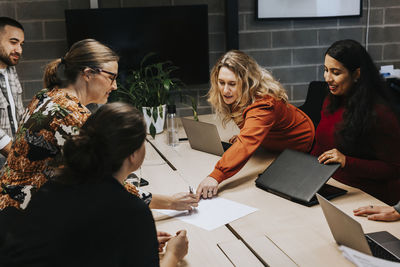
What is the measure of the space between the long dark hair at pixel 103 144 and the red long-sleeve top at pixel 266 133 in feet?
2.68

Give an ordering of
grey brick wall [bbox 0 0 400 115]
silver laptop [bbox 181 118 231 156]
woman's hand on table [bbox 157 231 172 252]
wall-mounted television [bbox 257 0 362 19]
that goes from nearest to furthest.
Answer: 1. woman's hand on table [bbox 157 231 172 252]
2. silver laptop [bbox 181 118 231 156]
3. grey brick wall [bbox 0 0 400 115]
4. wall-mounted television [bbox 257 0 362 19]

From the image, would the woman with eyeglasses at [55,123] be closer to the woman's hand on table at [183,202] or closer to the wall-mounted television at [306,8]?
the woman's hand on table at [183,202]

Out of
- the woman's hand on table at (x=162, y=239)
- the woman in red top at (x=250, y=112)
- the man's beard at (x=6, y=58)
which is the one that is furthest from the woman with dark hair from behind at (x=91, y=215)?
the man's beard at (x=6, y=58)

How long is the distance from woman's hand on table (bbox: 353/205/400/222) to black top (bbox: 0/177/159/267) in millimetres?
812

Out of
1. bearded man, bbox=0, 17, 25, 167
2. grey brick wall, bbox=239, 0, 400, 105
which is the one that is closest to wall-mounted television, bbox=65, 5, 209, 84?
grey brick wall, bbox=239, 0, 400, 105

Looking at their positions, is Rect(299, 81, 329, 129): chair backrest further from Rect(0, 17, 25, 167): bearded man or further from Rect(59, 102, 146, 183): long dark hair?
Rect(59, 102, 146, 183): long dark hair

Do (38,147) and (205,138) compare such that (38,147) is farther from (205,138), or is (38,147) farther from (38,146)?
(205,138)

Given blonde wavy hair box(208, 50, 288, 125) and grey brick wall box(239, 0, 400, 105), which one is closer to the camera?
blonde wavy hair box(208, 50, 288, 125)

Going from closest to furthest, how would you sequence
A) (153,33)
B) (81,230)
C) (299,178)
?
(81,230) < (299,178) < (153,33)

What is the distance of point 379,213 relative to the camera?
4.73 ft

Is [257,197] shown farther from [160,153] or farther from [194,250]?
[160,153]

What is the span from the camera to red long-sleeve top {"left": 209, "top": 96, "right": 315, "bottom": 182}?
1904 mm

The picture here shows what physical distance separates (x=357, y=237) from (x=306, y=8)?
10.6 feet

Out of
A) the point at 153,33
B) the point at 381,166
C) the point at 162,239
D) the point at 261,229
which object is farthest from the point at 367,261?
the point at 153,33
